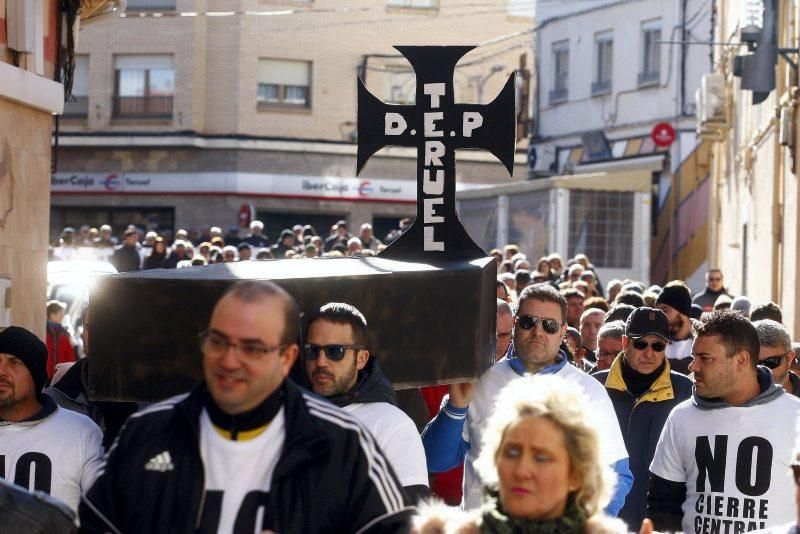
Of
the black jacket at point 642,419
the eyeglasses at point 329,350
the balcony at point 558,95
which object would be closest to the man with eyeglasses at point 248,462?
the eyeglasses at point 329,350

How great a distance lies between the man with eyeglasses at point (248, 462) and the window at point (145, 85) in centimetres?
3922

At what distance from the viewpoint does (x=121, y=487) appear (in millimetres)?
4469

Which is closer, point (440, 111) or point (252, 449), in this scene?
point (252, 449)

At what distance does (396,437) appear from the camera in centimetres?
602

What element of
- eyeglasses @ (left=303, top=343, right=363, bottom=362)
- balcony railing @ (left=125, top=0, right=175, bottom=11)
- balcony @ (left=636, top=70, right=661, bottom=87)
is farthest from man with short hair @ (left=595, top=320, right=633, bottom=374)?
balcony railing @ (left=125, top=0, right=175, bottom=11)

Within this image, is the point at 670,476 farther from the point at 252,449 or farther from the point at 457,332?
the point at 252,449

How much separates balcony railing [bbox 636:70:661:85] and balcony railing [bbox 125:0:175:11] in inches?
503

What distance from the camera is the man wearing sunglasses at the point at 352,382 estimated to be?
236 inches

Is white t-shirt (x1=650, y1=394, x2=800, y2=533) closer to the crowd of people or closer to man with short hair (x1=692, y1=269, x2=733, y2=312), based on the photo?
the crowd of people

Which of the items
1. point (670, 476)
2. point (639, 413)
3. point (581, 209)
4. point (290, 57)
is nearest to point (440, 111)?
point (639, 413)

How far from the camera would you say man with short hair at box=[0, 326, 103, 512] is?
6305 mm

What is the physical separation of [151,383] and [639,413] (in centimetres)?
317

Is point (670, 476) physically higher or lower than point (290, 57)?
lower

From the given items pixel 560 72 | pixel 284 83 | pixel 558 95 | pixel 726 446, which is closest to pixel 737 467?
pixel 726 446
